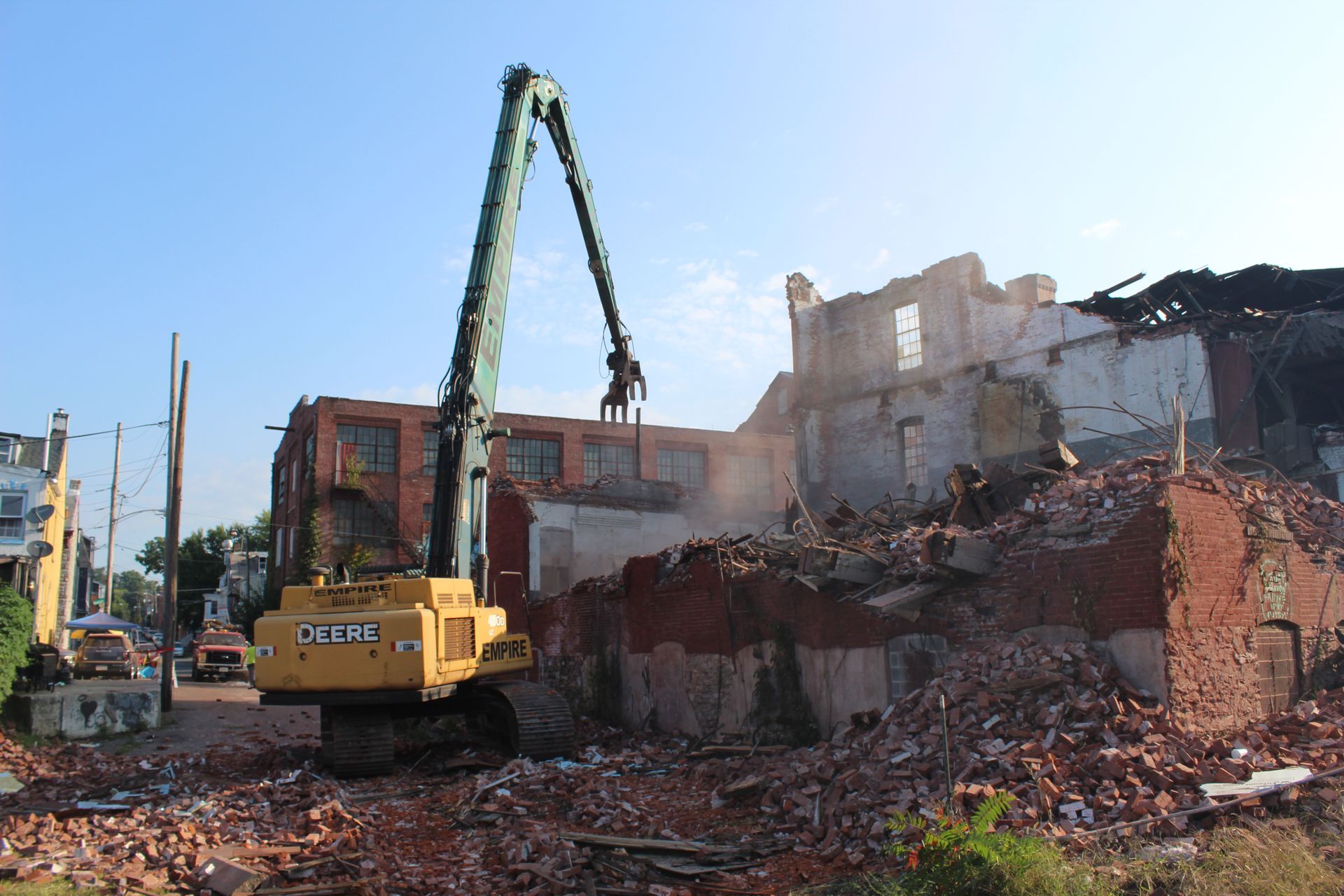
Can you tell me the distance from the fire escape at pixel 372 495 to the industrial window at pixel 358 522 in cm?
4

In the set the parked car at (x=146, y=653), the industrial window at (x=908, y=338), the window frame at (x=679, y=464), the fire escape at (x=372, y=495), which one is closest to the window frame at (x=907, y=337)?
the industrial window at (x=908, y=338)

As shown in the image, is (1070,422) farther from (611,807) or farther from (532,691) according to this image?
(611,807)

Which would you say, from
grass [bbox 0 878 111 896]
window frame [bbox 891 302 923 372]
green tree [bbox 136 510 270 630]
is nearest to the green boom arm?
grass [bbox 0 878 111 896]

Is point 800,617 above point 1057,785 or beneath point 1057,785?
above

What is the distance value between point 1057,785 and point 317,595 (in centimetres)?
793

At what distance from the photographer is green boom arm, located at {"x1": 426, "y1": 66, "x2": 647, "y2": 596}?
39.5 feet

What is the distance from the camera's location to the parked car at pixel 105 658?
25453 millimetres

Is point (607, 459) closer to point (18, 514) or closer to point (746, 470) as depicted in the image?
point (746, 470)

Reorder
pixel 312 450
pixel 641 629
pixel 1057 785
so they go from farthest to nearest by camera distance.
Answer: pixel 312 450 → pixel 641 629 → pixel 1057 785

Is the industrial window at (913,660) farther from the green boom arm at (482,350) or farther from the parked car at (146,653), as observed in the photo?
the parked car at (146,653)

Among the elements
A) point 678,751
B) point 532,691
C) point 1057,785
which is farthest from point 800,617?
point 1057,785

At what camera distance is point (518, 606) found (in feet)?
64.8

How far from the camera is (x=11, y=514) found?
2089cm

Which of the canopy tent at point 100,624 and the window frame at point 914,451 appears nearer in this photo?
the window frame at point 914,451
